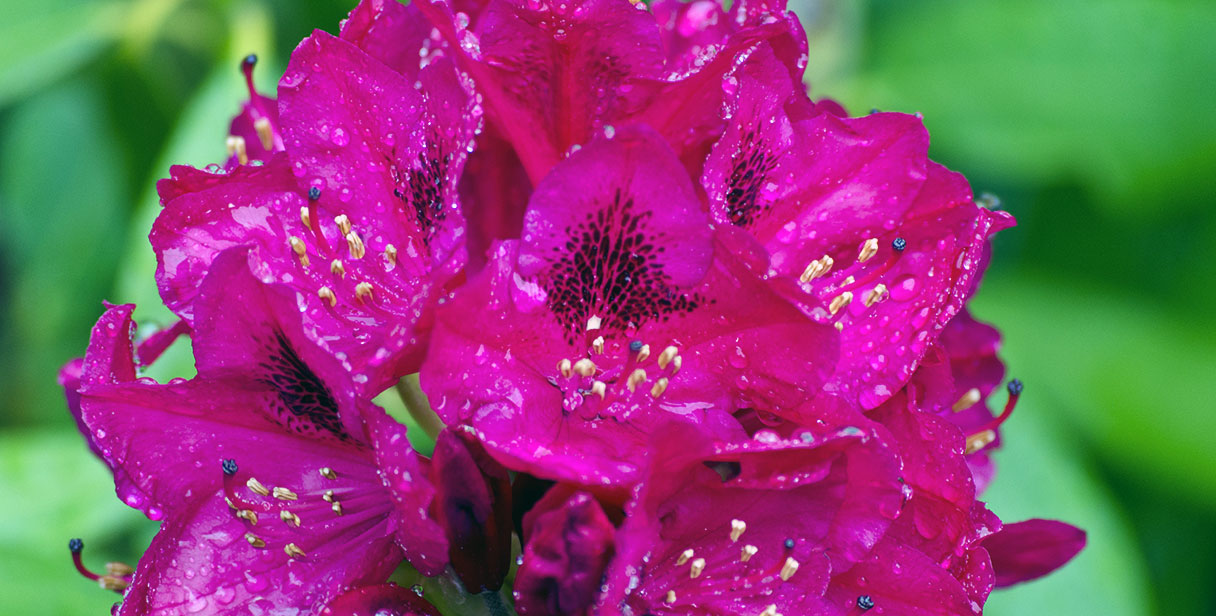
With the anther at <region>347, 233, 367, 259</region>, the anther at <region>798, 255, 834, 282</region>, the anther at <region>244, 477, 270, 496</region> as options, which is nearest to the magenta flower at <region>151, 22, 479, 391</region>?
the anther at <region>347, 233, 367, 259</region>

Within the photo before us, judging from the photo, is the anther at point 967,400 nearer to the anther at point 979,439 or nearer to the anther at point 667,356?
the anther at point 979,439

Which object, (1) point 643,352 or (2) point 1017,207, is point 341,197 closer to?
(1) point 643,352

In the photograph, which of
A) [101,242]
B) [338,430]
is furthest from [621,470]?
[101,242]

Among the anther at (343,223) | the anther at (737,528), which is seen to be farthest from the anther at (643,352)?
the anther at (343,223)

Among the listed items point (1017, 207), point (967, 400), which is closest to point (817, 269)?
point (967, 400)

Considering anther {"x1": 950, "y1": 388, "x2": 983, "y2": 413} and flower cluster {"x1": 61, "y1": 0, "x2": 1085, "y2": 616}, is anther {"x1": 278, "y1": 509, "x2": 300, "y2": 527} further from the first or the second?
anther {"x1": 950, "y1": 388, "x2": 983, "y2": 413}
